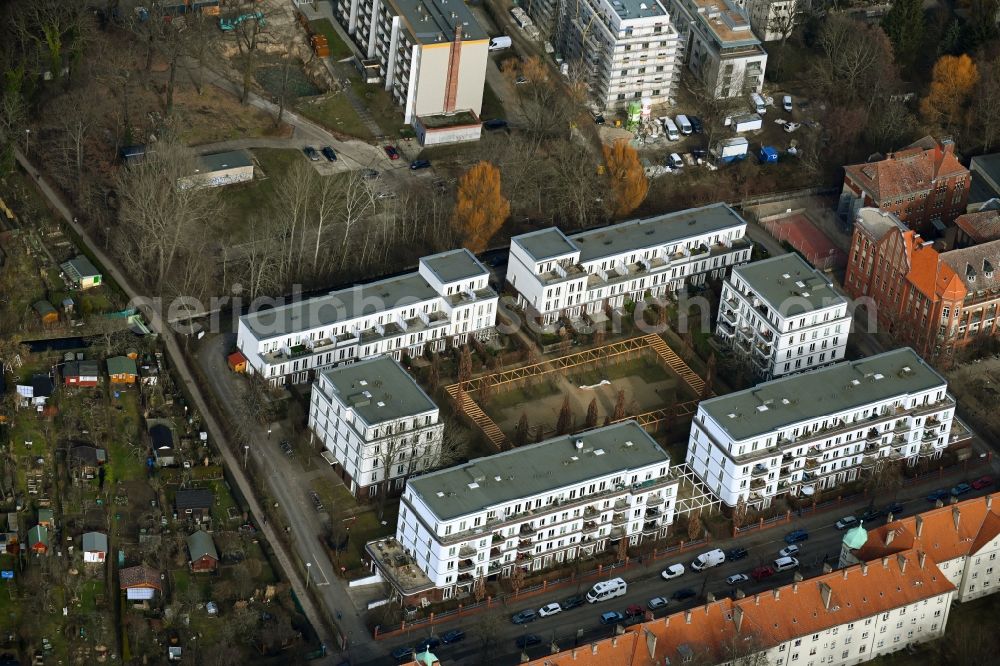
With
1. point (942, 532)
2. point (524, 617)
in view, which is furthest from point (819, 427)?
point (524, 617)

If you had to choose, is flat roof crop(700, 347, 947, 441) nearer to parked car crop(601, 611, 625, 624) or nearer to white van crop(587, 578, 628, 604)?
white van crop(587, 578, 628, 604)

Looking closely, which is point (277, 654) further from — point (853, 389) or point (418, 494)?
point (853, 389)

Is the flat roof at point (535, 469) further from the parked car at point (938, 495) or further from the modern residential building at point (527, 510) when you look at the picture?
the parked car at point (938, 495)

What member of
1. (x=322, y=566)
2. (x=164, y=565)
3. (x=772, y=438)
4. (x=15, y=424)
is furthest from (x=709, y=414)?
(x=15, y=424)

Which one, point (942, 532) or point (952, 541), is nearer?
point (952, 541)

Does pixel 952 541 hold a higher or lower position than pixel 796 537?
higher

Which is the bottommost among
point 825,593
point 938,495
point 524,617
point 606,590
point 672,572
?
point 524,617

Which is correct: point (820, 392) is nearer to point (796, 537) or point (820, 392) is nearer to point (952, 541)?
point (796, 537)
